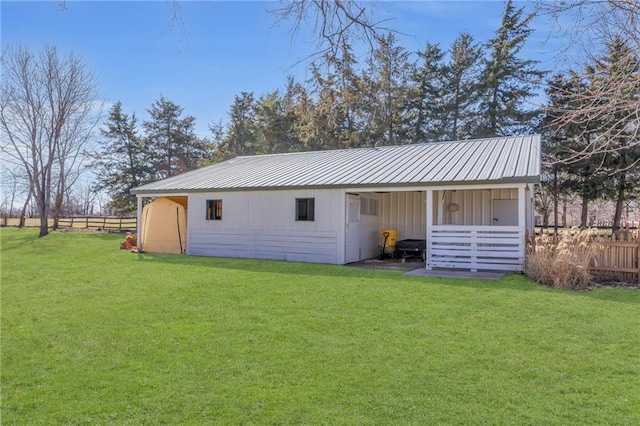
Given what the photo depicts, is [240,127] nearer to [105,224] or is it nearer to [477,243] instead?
[105,224]

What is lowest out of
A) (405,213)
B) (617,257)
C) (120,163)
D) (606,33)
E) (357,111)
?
(617,257)

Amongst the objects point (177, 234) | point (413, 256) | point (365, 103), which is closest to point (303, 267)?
point (413, 256)

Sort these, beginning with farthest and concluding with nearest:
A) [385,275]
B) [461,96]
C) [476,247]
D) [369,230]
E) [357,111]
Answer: [461,96] < [369,230] < [476,247] < [385,275] < [357,111]

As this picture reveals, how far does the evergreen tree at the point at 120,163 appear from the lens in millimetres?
33469

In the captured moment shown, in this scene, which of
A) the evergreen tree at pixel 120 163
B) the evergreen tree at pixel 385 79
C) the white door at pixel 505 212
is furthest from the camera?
the evergreen tree at pixel 120 163

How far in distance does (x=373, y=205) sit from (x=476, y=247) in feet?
15.1

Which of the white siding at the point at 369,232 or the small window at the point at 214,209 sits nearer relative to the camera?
the white siding at the point at 369,232

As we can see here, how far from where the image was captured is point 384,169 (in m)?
13.2

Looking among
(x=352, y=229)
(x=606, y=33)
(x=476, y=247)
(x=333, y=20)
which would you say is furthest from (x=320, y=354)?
(x=352, y=229)

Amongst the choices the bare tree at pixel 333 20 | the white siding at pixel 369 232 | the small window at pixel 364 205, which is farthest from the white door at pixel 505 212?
the bare tree at pixel 333 20

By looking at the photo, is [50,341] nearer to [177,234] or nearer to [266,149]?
[177,234]

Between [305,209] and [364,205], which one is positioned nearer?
→ [305,209]

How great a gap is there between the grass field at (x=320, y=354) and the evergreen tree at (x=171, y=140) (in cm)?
2782

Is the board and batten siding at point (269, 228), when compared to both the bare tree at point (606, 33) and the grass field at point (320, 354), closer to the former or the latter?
the grass field at point (320, 354)
